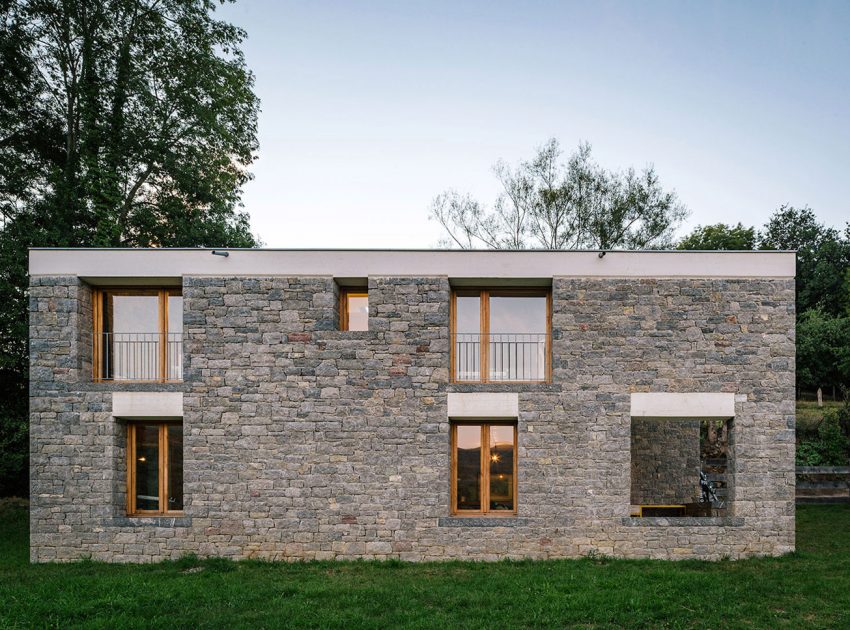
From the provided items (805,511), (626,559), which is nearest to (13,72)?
(626,559)

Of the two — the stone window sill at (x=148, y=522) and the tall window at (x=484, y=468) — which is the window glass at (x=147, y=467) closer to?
the stone window sill at (x=148, y=522)

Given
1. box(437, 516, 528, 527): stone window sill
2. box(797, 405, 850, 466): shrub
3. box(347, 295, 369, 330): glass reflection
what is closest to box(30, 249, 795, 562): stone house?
box(437, 516, 528, 527): stone window sill

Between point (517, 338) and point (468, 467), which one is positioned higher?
point (517, 338)

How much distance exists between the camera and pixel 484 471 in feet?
30.9

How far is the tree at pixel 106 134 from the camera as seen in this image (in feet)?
43.5

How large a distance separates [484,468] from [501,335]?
2.39m

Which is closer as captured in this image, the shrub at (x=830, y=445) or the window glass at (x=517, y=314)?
the window glass at (x=517, y=314)

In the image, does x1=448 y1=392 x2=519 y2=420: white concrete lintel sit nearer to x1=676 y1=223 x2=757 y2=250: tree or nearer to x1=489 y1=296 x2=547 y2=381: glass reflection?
x1=489 y1=296 x2=547 y2=381: glass reflection

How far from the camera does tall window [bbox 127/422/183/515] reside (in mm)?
9445

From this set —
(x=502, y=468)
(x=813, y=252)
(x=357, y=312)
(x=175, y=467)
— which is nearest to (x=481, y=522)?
(x=502, y=468)

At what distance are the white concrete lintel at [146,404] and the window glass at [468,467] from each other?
494cm

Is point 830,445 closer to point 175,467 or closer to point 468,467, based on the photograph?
point 468,467

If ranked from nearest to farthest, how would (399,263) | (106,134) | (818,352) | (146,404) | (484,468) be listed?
1. (146,404)
2. (399,263)
3. (484,468)
4. (106,134)
5. (818,352)

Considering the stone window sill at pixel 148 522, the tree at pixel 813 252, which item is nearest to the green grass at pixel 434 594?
the stone window sill at pixel 148 522
